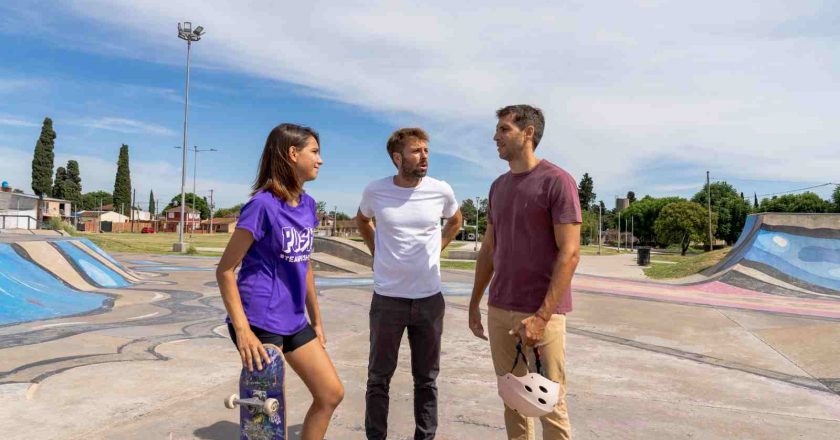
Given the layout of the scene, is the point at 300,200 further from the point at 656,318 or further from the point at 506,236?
the point at 656,318

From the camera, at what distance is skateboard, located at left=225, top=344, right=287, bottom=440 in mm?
2207

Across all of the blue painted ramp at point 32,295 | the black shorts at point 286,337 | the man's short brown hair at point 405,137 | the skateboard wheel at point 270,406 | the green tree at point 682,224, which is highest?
the green tree at point 682,224

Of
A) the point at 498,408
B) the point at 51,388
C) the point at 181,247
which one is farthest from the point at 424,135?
the point at 181,247

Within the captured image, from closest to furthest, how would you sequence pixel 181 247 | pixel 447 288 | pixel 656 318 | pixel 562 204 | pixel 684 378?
pixel 562 204 < pixel 684 378 < pixel 656 318 < pixel 447 288 < pixel 181 247

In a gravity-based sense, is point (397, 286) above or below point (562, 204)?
below

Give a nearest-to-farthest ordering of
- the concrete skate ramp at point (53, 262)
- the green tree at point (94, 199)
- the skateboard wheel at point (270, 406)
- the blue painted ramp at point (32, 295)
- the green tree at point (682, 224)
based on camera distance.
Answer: the skateboard wheel at point (270, 406) < the blue painted ramp at point (32, 295) < the concrete skate ramp at point (53, 262) < the green tree at point (682, 224) < the green tree at point (94, 199)

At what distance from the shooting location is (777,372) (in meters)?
5.27

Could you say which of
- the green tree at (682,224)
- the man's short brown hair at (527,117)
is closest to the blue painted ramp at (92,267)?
the man's short brown hair at (527,117)

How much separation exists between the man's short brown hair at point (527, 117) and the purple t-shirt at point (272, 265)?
117cm

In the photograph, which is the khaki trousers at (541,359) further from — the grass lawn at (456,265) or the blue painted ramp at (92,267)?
the grass lawn at (456,265)

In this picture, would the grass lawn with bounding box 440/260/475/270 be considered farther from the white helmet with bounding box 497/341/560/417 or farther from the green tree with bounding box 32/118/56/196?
the green tree with bounding box 32/118/56/196

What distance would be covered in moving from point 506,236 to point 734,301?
439 inches

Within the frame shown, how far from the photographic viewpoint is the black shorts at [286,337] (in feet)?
7.63

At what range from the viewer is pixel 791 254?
15914 millimetres
